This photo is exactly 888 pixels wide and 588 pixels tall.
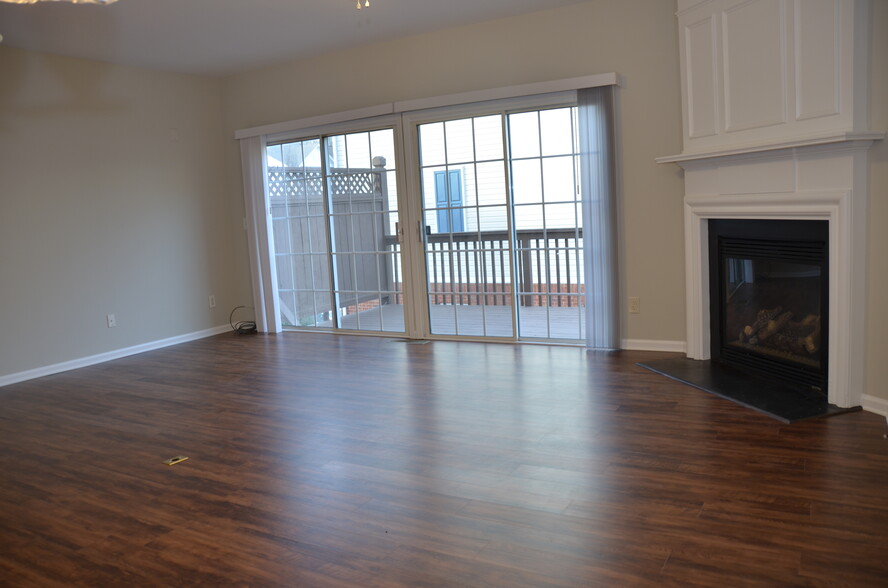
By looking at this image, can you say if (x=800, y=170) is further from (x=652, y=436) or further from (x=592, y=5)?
(x=592, y=5)

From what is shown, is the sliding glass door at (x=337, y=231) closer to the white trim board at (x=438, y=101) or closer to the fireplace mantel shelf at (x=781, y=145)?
the white trim board at (x=438, y=101)

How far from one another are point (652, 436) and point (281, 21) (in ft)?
12.9

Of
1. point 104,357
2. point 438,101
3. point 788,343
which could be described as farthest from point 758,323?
point 104,357

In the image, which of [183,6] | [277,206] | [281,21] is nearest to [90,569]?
[183,6]

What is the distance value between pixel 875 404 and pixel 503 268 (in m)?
2.91

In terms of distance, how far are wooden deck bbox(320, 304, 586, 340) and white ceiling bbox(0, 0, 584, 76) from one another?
2356 millimetres

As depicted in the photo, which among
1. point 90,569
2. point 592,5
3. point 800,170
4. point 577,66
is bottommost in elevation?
point 90,569

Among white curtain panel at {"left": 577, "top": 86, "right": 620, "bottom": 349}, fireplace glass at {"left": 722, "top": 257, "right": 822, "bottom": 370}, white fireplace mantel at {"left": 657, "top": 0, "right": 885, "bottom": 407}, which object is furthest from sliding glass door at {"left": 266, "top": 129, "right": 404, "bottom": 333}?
fireplace glass at {"left": 722, "top": 257, "right": 822, "bottom": 370}

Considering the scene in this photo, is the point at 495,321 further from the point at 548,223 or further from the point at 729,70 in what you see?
the point at 729,70

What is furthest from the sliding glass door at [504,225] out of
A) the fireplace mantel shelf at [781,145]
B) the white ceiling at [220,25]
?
the fireplace mantel shelf at [781,145]

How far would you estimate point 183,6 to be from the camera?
174 inches

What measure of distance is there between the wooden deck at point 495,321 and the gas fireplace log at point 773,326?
57.6 inches

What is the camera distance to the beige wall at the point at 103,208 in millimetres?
5129

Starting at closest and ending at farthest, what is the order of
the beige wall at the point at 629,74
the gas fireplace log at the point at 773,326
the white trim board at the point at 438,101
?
the gas fireplace log at the point at 773,326 → the beige wall at the point at 629,74 → the white trim board at the point at 438,101
